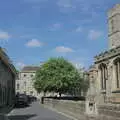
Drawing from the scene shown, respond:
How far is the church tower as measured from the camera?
6168 cm

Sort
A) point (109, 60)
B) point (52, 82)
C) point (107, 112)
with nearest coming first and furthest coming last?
1. point (107, 112)
2. point (109, 60)
3. point (52, 82)

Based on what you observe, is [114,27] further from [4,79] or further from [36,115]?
[36,115]

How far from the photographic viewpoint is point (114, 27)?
6250cm

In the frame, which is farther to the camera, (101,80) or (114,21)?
(114,21)

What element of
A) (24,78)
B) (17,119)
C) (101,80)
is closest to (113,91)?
(101,80)

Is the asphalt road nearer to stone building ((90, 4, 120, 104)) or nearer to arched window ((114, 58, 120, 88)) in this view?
stone building ((90, 4, 120, 104))

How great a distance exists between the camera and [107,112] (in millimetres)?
16828

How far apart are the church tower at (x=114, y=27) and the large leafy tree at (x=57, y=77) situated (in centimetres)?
1104

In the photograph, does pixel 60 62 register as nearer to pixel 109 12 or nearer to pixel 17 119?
pixel 109 12

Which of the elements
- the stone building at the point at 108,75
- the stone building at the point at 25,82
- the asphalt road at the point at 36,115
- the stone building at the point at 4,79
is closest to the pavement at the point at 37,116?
the asphalt road at the point at 36,115

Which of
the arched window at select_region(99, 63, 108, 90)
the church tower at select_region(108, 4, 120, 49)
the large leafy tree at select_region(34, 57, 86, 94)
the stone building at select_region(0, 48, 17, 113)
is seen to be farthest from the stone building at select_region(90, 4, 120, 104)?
the large leafy tree at select_region(34, 57, 86, 94)

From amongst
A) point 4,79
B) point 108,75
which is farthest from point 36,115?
point 4,79

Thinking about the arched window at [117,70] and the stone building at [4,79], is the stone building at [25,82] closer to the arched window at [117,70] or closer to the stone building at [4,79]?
the stone building at [4,79]

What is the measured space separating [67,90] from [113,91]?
2524 centimetres
